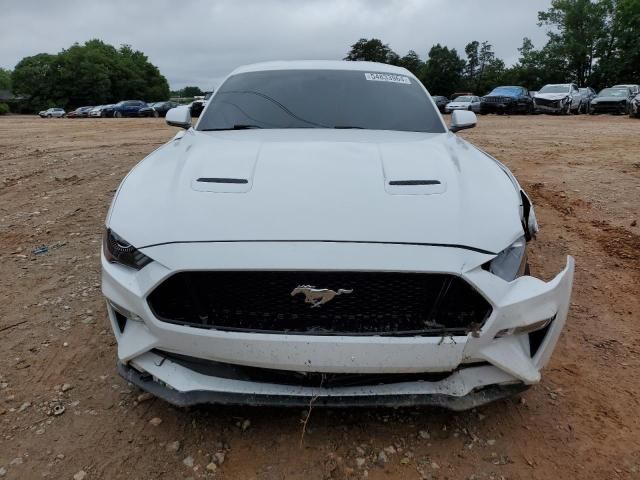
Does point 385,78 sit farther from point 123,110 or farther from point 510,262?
point 123,110

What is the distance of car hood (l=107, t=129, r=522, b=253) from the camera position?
1886 millimetres

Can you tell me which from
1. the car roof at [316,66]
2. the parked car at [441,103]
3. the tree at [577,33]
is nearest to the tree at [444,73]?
the tree at [577,33]

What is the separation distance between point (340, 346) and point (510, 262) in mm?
731

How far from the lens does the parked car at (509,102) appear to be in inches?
1000

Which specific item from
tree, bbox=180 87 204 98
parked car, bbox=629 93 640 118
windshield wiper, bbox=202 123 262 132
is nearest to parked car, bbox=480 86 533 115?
parked car, bbox=629 93 640 118

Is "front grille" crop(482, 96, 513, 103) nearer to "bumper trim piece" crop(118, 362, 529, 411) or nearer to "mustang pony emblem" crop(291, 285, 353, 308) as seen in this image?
"bumper trim piece" crop(118, 362, 529, 411)

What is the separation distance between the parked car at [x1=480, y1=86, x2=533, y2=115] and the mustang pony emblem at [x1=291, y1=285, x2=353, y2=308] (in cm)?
2639

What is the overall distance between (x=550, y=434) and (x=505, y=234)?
864mm

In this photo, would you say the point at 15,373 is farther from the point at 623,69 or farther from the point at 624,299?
the point at 623,69

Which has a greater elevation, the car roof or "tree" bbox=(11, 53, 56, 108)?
the car roof

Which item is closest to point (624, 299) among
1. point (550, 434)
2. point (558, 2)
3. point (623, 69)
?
point (550, 434)

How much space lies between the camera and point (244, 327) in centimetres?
→ 184

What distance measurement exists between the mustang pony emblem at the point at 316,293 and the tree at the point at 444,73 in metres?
70.5

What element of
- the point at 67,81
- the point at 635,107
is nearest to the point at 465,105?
the point at 635,107
